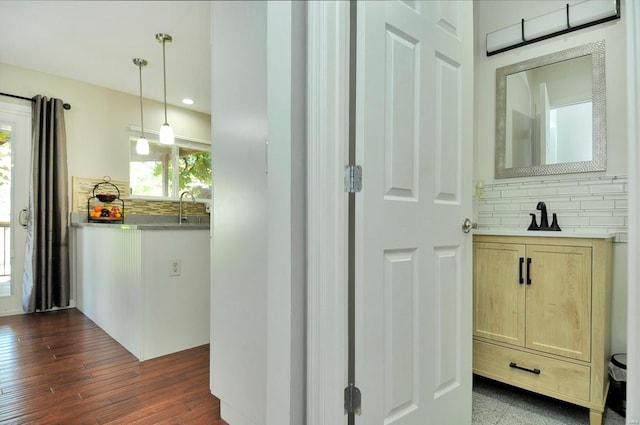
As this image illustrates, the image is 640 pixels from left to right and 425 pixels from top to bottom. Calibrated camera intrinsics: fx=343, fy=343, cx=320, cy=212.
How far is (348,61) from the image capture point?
109 centimetres

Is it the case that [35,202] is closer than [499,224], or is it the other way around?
[499,224]

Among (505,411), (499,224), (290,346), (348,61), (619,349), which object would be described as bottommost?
(505,411)

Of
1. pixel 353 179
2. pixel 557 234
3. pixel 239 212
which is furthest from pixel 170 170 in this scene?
pixel 557 234

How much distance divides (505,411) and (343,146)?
1.61 metres

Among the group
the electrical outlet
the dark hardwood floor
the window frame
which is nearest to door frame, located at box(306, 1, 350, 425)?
the dark hardwood floor

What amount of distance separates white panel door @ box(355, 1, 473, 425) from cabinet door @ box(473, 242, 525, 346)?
40 cm

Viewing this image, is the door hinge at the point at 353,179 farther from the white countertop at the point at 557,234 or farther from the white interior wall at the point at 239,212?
the white countertop at the point at 557,234

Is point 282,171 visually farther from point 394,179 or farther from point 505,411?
point 505,411

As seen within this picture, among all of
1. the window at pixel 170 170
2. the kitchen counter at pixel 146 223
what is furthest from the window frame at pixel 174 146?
the kitchen counter at pixel 146 223

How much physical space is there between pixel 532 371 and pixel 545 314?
292mm

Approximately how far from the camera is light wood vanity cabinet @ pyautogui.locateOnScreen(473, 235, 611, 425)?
1531mm

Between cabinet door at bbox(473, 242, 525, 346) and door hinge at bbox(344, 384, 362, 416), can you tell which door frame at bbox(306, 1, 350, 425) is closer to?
door hinge at bbox(344, 384, 362, 416)

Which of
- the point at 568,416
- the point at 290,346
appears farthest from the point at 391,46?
the point at 568,416

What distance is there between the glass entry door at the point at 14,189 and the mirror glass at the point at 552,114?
438 cm
